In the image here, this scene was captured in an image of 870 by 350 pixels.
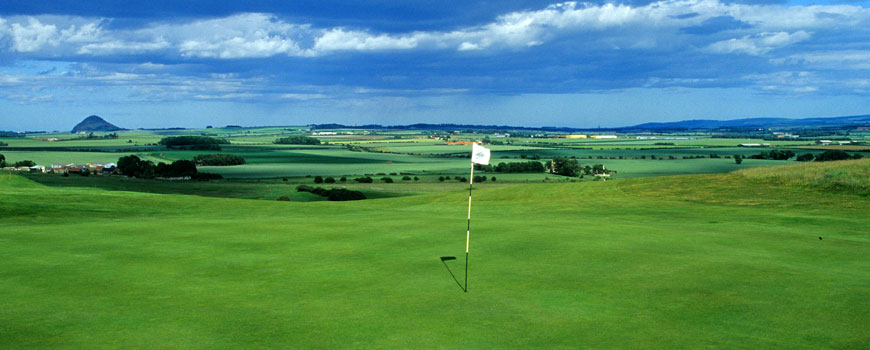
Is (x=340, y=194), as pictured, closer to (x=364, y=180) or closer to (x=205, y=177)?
(x=364, y=180)

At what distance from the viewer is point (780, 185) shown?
40.3 meters

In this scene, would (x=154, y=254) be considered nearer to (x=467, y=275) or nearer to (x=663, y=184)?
(x=467, y=275)

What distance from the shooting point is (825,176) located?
3934cm

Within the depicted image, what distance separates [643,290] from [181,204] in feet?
115

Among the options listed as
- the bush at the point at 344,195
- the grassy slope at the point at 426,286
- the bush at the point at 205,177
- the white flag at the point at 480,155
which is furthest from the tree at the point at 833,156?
the white flag at the point at 480,155

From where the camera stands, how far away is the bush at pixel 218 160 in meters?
113

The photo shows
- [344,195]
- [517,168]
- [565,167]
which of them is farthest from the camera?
[517,168]

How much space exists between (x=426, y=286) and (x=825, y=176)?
3558 centimetres

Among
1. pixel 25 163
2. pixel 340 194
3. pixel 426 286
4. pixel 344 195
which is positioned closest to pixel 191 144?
pixel 25 163

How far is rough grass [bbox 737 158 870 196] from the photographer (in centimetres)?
3659

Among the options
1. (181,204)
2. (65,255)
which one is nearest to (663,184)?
(181,204)

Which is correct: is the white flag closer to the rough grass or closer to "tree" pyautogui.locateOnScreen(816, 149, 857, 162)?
the rough grass

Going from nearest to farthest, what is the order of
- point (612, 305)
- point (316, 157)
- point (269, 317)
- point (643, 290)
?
point (269, 317) < point (612, 305) < point (643, 290) < point (316, 157)

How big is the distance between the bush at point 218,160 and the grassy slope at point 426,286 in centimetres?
9375
